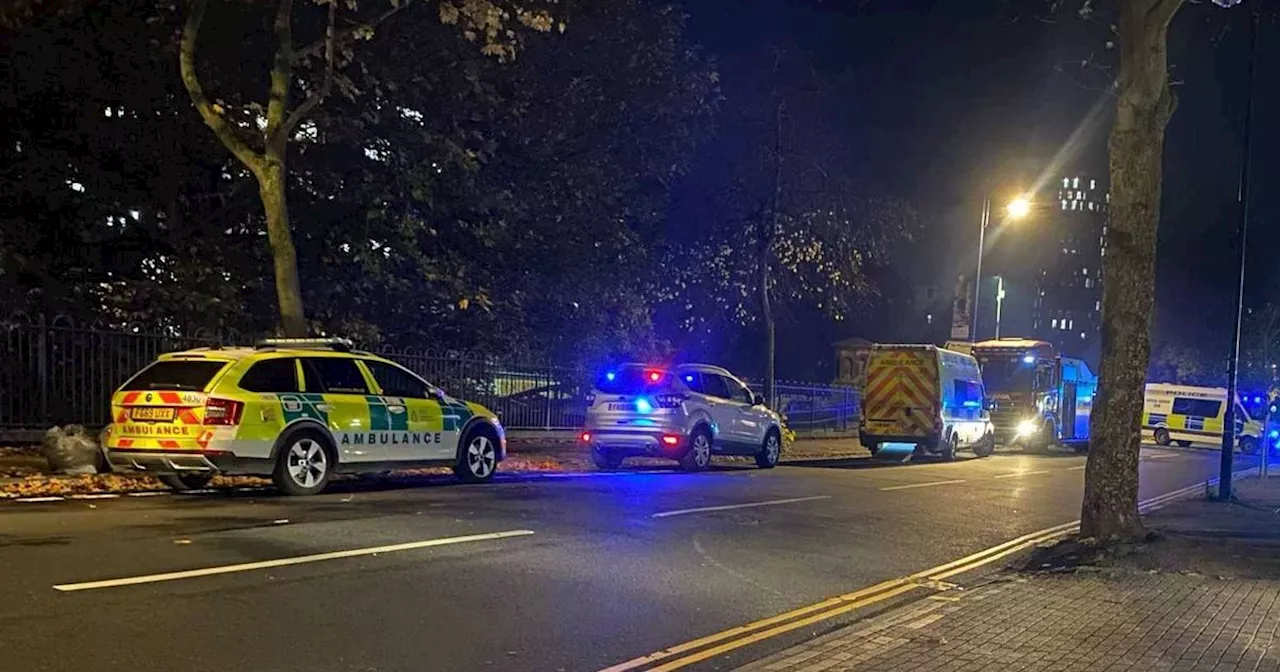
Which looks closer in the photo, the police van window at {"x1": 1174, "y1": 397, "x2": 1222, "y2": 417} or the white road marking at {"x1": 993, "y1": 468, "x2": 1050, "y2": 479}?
the white road marking at {"x1": 993, "y1": 468, "x2": 1050, "y2": 479}

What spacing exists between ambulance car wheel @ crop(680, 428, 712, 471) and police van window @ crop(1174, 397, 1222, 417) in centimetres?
3020

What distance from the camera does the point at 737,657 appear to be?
20.5 feet

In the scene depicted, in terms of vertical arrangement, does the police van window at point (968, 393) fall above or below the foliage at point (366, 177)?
below

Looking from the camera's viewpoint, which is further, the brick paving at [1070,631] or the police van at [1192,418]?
the police van at [1192,418]

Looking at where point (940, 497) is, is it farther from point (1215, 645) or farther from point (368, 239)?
point (368, 239)

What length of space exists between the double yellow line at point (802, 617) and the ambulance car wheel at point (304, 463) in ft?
21.9

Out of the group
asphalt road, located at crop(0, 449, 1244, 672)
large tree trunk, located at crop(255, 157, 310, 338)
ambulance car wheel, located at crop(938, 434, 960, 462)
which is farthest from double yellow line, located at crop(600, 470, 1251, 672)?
ambulance car wheel, located at crop(938, 434, 960, 462)

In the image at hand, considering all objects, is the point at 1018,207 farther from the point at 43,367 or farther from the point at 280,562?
the point at 280,562

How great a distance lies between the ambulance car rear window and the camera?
11.3 metres

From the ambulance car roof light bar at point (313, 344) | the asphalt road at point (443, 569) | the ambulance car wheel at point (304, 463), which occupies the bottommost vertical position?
the asphalt road at point (443, 569)

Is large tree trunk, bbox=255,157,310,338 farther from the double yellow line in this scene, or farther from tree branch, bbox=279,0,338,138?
the double yellow line

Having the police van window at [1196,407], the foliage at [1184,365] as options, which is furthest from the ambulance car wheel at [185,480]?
the foliage at [1184,365]

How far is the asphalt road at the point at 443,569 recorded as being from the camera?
592cm

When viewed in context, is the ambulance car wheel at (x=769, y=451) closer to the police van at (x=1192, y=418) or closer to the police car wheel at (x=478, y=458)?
the police car wheel at (x=478, y=458)
